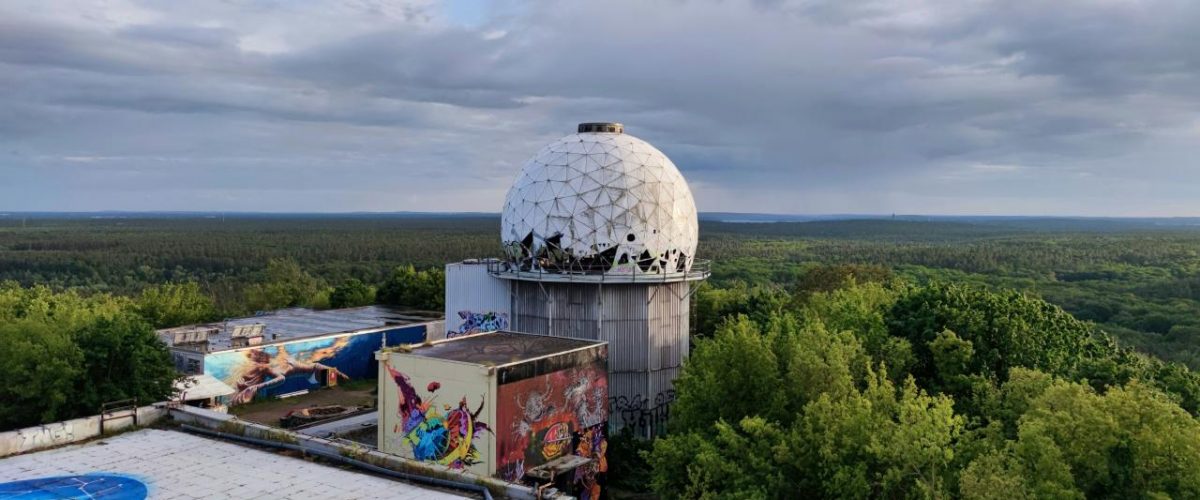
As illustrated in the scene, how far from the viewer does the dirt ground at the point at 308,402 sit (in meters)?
37.8

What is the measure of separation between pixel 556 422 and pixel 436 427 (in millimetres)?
3879

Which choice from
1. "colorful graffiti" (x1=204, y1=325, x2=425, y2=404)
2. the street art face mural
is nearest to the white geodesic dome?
the street art face mural

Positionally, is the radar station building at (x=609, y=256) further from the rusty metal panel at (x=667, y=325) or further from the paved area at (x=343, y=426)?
the paved area at (x=343, y=426)

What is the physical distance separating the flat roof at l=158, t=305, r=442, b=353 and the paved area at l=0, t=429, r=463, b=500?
2114 cm

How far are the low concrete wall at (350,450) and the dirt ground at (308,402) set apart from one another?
15.9 metres

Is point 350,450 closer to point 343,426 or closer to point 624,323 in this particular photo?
point 624,323

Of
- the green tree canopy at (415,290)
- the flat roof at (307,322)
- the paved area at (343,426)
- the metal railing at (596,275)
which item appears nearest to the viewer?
the metal railing at (596,275)

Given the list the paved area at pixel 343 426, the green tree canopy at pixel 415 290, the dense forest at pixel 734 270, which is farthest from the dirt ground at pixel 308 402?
the dense forest at pixel 734 270

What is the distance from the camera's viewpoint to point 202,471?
1781cm

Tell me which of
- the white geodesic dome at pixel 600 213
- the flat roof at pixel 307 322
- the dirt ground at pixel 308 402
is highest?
the white geodesic dome at pixel 600 213

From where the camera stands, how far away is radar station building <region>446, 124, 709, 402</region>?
3309cm

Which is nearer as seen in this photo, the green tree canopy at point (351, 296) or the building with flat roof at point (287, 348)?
the building with flat roof at point (287, 348)

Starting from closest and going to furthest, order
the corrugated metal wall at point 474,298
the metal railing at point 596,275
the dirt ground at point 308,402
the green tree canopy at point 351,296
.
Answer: the metal railing at point 596,275 → the corrugated metal wall at point 474,298 → the dirt ground at point 308,402 → the green tree canopy at point 351,296

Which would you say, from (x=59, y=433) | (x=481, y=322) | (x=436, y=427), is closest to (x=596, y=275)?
(x=481, y=322)
